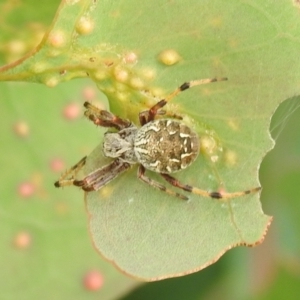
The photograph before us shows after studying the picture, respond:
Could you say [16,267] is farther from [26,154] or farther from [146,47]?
[146,47]

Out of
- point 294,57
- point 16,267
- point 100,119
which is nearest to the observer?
point 294,57

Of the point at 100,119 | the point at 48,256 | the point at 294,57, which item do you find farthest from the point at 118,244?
the point at 48,256

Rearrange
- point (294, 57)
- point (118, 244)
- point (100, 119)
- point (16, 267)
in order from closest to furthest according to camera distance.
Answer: point (294, 57)
point (118, 244)
point (100, 119)
point (16, 267)

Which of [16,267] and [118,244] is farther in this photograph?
[16,267]

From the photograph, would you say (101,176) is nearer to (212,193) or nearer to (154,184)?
(154,184)

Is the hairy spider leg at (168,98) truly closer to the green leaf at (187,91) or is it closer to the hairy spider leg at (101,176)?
the green leaf at (187,91)

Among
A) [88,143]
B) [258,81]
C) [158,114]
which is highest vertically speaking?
[258,81]

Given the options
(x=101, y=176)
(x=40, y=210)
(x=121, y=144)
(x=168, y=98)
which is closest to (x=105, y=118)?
(x=121, y=144)

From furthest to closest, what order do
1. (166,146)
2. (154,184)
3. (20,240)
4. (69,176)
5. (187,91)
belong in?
(20,240) < (69,176) < (166,146) < (154,184) < (187,91)
